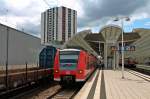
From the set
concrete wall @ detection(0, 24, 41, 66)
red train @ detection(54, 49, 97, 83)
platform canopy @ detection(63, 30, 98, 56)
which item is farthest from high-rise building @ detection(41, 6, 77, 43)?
platform canopy @ detection(63, 30, 98, 56)

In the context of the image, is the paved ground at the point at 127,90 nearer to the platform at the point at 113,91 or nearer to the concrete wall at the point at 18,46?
the platform at the point at 113,91

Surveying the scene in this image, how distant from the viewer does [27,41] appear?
3139 centimetres

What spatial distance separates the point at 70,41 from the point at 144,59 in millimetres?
33472

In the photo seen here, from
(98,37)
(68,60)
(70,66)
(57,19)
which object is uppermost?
(98,37)

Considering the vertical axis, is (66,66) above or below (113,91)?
above

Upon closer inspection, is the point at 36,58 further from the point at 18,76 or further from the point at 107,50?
the point at 107,50

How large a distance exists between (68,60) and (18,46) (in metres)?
8.16

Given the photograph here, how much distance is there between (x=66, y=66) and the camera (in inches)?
848

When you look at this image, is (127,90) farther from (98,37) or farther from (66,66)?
(98,37)

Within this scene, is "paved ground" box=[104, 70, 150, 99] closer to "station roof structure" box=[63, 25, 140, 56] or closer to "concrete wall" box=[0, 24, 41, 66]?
"concrete wall" box=[0, 24, 41, 66]

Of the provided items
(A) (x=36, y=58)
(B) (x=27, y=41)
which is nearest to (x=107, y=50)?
(A) (x=36, y=58)

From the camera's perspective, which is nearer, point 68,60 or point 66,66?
point 66,66

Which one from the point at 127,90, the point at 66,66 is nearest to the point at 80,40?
the point at 66,66

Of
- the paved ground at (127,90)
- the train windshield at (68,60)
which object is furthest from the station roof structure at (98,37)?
the paved ground at (127,90)
